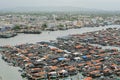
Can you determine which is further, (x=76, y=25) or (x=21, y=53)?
(x=76, y=25)

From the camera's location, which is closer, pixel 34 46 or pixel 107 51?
pixel 107 51

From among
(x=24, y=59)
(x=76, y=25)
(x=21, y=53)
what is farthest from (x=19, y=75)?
(x=76, y=25)

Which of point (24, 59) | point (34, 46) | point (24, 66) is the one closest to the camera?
point (24, 66)

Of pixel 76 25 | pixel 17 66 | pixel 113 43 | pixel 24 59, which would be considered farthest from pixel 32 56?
pixel 76 25

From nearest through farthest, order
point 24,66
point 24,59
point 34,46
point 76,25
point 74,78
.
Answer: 1. point 74,78
2. point 24,66
3. point 24,59
4. point 34,46
5. point 76,25

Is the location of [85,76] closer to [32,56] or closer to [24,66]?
[24,66]

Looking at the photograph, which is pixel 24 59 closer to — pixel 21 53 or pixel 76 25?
pixel 21 53

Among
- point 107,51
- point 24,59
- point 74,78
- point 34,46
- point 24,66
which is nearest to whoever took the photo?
point 74,78

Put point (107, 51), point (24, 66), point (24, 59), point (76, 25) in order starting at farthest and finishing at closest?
1. point (76, 25)
2. point (107, 51)
3. point (24, 59)
4. point (24, 66)
